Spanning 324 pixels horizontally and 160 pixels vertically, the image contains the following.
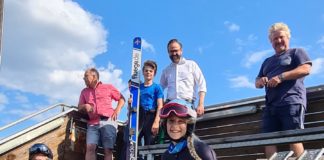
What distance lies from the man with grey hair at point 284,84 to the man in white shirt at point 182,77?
112cm

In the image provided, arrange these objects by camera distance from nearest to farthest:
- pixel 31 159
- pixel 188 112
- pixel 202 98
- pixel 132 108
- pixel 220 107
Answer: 1. pixel 188 112
2. pixel 31 159
3. pixel 202 98
4. pixel 132 108
5. pixel 220 107

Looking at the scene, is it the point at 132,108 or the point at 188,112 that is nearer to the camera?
the point at 188,112

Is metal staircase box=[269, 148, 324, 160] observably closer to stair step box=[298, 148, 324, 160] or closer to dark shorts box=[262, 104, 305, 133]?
stair step box=[298, 148, 324, 160]

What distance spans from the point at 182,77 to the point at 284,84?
5.31ft

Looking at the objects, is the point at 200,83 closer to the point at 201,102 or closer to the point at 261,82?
the point at 201,102

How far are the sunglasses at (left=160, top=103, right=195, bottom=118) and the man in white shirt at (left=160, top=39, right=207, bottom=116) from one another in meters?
2.80

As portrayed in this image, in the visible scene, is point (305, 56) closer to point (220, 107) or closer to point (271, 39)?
point (271, 39)

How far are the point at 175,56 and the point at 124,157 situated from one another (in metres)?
1.72

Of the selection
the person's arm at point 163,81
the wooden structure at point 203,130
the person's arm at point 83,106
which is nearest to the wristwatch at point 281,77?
the wooden structure at point 203,130

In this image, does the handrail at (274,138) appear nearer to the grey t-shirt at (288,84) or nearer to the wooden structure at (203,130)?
the grey t-shirt at (288,84)

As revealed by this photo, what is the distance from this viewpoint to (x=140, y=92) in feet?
21.4

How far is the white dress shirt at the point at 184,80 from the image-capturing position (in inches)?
239

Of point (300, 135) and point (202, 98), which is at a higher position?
point (202, 98)

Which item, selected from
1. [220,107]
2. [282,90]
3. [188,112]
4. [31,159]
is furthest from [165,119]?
[220,107]
